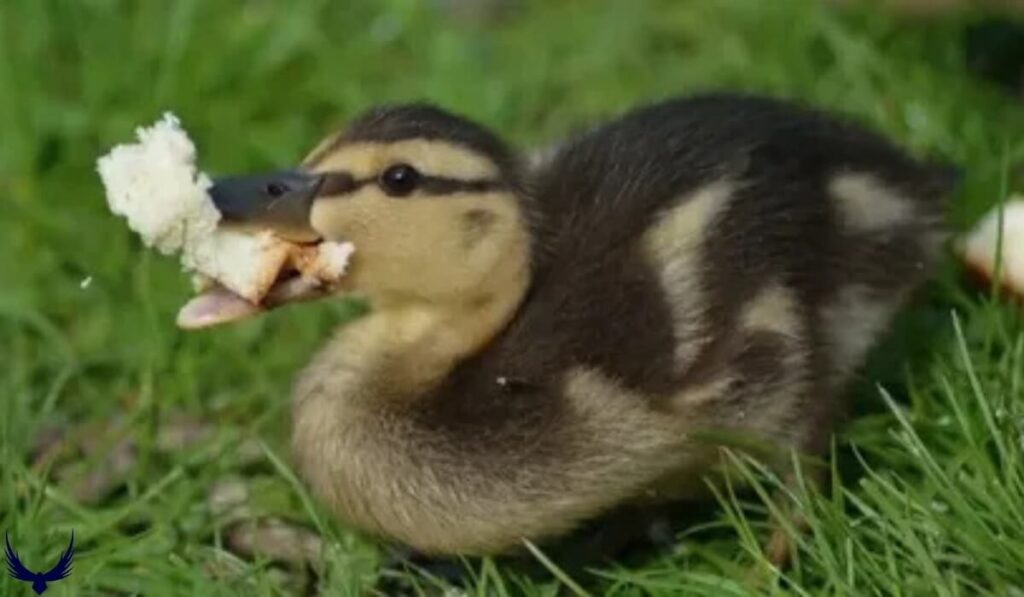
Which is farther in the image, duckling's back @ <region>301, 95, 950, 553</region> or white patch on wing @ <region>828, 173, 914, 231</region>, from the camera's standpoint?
white patch on wing @ <region>828, 173, 914, 231</region>

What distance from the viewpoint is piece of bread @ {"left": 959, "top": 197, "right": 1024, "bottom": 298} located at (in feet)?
10.7

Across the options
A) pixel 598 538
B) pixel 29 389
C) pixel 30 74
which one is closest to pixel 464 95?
pixel 30 74

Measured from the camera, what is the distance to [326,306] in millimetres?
3549

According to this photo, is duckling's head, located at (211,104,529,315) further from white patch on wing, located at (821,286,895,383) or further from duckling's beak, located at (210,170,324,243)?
white patch on wing, located at (821,286,895,383)

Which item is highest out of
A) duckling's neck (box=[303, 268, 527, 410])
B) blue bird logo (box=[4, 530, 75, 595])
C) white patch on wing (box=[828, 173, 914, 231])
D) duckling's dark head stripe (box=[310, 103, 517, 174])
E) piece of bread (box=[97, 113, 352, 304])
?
duckling's dark head stripe (box=[310, 103, 517, 174])

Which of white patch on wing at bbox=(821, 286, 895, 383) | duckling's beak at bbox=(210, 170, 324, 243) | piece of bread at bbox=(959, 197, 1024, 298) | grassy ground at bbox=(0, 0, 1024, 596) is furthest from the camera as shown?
piece of bread at bbox=(959, 197, 1024, 298)

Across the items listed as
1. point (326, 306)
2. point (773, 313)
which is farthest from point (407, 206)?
point (326, 306)

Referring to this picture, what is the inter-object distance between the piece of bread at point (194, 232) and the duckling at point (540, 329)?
0.10 feet

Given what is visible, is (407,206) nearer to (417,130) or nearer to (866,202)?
(417,130)

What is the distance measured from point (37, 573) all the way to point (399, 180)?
Answer: 2.19 feet

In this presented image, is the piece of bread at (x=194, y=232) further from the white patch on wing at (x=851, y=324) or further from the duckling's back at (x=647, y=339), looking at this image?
the white patch on wing at (x=851, y=324)

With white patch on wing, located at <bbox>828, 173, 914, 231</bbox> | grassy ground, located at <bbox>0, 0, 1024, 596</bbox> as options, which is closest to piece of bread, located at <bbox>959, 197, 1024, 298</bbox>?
grassy ground, located at <bbox>0, 0, 1024, 596</bbox>

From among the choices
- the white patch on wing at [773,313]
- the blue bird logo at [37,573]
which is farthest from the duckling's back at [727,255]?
the blue bird logo at [37,573]

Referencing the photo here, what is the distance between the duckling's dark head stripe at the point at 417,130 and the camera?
270 cm
